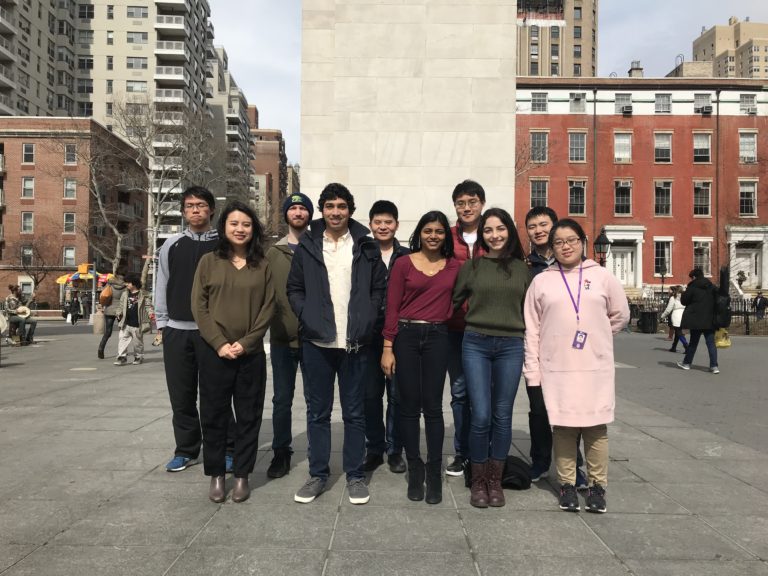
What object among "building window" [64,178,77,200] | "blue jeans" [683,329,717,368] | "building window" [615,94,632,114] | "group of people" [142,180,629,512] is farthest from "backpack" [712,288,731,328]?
"building window" [64,178,77,200]

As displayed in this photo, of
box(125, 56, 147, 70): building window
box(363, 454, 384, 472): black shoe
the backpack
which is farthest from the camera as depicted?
box(125, 56, 147, 70): building window

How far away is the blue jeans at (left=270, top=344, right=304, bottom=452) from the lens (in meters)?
4.53

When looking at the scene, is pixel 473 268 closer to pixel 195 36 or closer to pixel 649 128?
pixel 649 128

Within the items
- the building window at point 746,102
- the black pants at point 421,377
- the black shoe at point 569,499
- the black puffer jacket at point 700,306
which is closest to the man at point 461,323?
the black pants at point 421,377

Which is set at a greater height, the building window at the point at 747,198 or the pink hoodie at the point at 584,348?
the building window at the point at 747,198

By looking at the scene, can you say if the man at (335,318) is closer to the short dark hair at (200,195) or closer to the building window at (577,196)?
the short dark hair at (200,195)

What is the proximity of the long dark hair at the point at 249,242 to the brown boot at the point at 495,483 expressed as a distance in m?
2.15

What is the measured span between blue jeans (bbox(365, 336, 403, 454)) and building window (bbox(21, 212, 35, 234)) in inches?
2208

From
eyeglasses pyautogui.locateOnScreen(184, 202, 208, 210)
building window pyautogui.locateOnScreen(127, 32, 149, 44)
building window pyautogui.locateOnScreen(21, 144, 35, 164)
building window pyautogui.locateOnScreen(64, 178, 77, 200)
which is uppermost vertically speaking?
building window pyautogui.locateOnScreen(127, 32, 149, 44)

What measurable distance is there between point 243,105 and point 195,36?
2043 cm

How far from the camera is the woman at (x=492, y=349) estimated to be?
156 inches

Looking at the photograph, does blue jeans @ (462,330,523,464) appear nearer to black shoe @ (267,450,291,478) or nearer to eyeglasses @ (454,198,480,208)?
eyeglasses @ (454,198,480,208)

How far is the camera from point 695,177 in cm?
4278

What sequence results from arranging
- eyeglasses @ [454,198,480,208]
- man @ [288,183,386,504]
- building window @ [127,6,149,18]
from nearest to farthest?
man @ [288,183,386,504] < eyeglasses @ [454,198,480,208] < building window @ [127,6,149,18]
